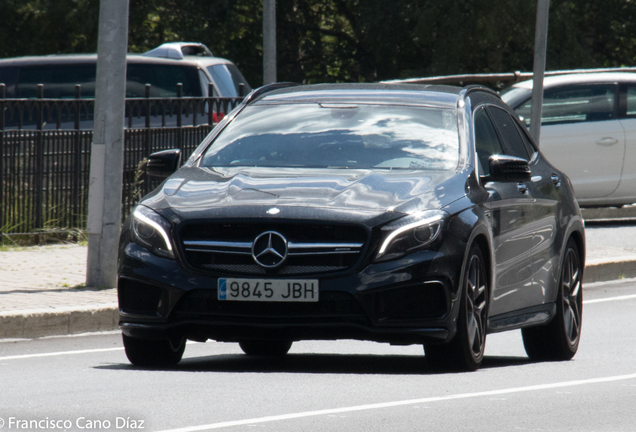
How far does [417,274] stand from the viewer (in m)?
6.61

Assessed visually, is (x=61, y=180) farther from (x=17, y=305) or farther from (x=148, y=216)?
(x=148, y=216)

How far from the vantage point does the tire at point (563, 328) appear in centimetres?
855

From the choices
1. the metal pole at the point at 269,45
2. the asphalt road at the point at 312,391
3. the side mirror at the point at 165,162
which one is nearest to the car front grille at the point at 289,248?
the asphalt road at the point at 312,391

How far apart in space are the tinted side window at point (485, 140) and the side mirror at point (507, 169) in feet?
0.56

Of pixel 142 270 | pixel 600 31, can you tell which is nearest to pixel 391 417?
pixel 142 270

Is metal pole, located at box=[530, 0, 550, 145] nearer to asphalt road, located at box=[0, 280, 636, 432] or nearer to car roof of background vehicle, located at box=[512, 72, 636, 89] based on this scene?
car roof of background vehicle, located at box=[512, 72, 636, 89]

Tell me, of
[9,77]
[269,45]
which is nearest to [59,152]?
[9,77]

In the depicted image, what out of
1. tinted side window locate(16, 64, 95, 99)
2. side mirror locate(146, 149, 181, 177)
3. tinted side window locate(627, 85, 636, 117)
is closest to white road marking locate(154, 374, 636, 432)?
side mirror locate(146, 149, 181, 177)

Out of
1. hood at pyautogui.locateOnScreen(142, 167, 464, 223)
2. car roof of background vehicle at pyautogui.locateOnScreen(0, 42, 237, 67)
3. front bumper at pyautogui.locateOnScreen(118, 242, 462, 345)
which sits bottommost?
front bumper at pyautogui.locateOnScreen(118, 242, 462, 345)

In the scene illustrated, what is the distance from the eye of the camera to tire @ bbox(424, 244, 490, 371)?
22.6 feet

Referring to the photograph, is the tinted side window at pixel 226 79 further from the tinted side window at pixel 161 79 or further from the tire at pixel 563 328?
the tire at pixel 563 328

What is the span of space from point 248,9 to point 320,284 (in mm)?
30762

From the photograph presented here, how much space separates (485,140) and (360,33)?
104 feet

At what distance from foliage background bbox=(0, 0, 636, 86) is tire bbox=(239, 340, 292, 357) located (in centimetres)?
2260
